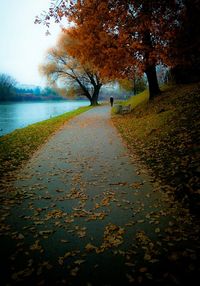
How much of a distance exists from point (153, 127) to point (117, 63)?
23.8 ft

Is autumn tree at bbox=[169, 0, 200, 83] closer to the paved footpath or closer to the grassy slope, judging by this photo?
the grassy slope

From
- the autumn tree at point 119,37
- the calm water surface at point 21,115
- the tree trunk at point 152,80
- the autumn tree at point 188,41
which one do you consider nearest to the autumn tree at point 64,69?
the calm water surface at point 21,115

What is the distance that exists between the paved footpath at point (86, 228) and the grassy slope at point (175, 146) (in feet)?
2.13

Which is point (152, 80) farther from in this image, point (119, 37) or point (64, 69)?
point (64, 69)

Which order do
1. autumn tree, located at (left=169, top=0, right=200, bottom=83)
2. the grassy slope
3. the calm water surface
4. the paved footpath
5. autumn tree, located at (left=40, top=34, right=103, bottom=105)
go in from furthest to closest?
autumn tree, located at (left=40, top=34, right=103, bottom=105), the calm water surface, autumn tree, located at (left=169, top=0, right=200, bottom=83), the grassy slope, the paved footpath

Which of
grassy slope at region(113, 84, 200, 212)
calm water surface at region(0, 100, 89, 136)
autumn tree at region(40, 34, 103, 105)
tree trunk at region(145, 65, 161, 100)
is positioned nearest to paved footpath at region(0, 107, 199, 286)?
grassy slope at region(113, 84, 200, 212)

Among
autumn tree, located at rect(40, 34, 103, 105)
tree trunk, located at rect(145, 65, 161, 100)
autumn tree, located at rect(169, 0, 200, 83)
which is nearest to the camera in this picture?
autumn tree, located at rect(169, 0, 200, 83)

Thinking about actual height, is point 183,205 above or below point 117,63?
below

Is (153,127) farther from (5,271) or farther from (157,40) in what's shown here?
(5,271)

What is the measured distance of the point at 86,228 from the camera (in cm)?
537

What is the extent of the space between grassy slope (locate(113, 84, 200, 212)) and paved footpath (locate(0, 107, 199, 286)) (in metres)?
0.65

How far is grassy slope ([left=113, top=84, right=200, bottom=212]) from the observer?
7002mm

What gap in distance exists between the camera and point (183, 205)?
241 inches

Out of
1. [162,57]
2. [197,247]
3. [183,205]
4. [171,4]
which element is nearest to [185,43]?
[162,57]
